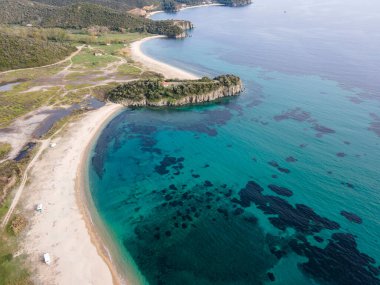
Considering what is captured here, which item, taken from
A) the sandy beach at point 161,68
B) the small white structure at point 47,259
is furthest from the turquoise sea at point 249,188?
the sandy beach at point 161,68

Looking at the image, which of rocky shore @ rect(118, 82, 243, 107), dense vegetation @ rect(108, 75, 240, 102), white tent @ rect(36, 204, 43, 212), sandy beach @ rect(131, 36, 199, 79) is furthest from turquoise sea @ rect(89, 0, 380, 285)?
sandy beach @ rect(131, 36, 199, 79)

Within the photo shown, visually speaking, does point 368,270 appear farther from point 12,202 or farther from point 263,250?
point 12,202

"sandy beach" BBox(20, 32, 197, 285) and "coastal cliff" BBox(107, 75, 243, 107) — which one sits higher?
"coastal cliff" BBox(107, 75, 243, 107)

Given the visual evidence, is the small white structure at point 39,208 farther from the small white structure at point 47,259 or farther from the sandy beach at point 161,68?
the sandy beach at point 161,68

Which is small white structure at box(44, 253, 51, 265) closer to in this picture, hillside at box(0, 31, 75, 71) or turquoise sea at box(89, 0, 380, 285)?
turquoise sea at box(89, 0, 380, 285)

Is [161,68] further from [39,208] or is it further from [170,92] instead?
[39,208]

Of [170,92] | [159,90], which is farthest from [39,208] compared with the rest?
[170,92]

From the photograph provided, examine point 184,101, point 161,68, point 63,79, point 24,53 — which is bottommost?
point 184,101
